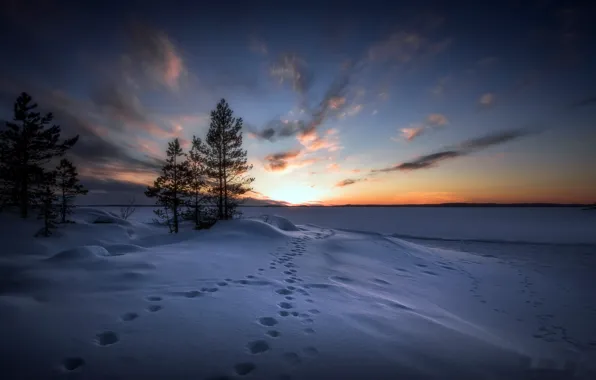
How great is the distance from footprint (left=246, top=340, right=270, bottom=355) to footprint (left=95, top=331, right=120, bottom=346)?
1.69 meters

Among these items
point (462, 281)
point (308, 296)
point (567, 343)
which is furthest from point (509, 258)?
point (308, 296)

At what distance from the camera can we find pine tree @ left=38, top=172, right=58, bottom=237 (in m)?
14.7

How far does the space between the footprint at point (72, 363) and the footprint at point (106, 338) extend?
0.92ft

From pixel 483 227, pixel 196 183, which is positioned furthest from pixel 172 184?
pixel 483 227

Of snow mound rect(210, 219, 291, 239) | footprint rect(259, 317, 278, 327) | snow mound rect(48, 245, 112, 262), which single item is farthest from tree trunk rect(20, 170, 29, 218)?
footprint rect(259, 317, 278, 327)

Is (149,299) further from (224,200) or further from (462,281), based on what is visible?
(224,200)

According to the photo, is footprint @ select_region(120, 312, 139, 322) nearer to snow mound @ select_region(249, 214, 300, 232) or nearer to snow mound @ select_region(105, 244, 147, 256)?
snow mound @ select_region(105, 244, 147, 256)

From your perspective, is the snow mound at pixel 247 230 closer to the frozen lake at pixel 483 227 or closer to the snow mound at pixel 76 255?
the snow mound at pixel 76 255

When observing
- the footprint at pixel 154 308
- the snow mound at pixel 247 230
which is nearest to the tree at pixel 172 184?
the snow mound at pixel 247 230

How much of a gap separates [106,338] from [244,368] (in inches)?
73.6

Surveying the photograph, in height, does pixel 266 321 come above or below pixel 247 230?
below

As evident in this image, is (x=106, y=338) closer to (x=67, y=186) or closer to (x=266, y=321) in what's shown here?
(x=266, y=321)

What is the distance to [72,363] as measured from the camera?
7.59 ft

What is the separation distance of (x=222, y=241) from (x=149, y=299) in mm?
5654
